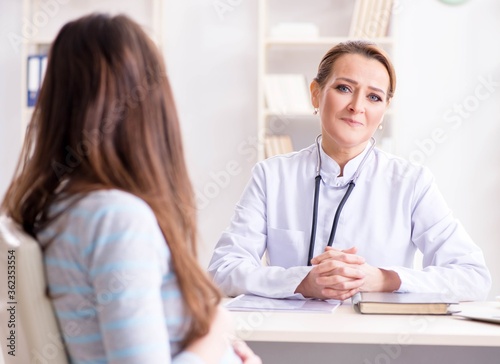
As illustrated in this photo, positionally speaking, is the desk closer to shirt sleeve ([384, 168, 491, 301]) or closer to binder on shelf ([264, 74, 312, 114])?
shirt sleeve ([384, 168, 491, 301])

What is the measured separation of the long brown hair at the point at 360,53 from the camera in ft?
7.08

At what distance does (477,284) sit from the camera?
1.84 metres

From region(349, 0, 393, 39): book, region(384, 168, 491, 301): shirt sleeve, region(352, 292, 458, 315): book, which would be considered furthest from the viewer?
region(349, 0, 393, 39): book

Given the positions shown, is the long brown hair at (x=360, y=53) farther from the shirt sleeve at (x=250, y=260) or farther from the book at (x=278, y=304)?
the book at (x=278, y=304)

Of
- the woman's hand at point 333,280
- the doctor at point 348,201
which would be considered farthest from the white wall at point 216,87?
the woman's hand at point 333,280

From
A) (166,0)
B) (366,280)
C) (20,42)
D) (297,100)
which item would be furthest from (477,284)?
(20,42)

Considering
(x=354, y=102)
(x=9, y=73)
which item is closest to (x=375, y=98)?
(x=354, y=102)

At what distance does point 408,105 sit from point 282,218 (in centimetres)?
205

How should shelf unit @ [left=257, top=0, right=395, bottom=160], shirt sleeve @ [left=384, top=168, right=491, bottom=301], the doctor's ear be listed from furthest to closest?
shelf unit @ [left=257, top=0, right=395, bottom=160] → the doctor's ear → shirt sleeve @ [left=384, top=168, right=491, bottom=301]

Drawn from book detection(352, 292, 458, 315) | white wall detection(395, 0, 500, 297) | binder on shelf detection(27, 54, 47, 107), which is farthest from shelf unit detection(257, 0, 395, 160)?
book detection(352, 292, 458, 315)

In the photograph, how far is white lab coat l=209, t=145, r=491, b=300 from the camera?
2002 millimetres

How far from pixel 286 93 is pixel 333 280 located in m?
2.15

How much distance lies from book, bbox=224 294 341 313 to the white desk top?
0.22 feet

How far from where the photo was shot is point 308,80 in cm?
389
